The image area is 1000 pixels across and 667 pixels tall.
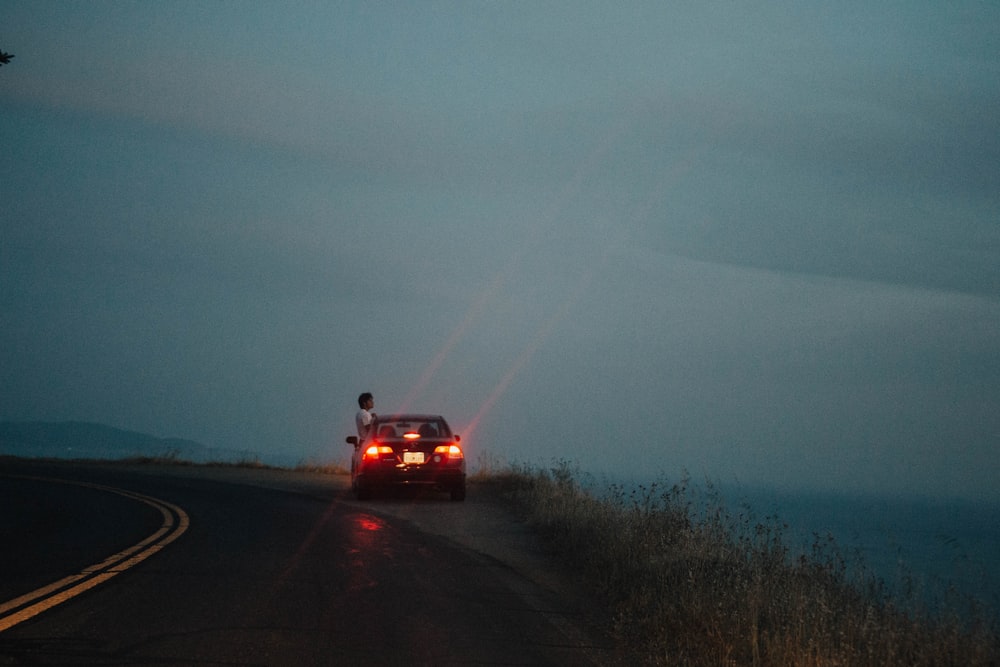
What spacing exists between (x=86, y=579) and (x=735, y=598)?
6.00 meters

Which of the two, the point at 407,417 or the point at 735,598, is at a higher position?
the point at 407,417

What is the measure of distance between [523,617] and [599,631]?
2.25ft

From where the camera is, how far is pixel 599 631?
8.05 metres

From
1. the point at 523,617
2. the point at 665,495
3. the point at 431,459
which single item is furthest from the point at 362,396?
the point at 523,617

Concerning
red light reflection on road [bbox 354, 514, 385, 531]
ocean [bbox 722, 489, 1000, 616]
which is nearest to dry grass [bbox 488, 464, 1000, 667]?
ocean [bbox 722, 489, 1000, 616]

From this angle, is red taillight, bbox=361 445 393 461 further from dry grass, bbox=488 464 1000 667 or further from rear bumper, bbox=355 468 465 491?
dry grass, bbox=488 464 1000 667

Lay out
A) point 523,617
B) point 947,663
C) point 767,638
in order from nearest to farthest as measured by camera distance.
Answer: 1. point 947,663
2. point 767,638
3. point 523,617

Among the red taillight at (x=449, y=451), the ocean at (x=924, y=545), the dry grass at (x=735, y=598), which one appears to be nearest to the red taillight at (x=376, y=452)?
the red taillight at (x=449, y=451)

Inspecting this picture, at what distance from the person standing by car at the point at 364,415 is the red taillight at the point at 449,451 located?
167 cm

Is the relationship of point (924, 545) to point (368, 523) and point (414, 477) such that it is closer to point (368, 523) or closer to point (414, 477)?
point (368, 523)

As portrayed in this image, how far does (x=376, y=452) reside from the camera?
Answer: 1908cm

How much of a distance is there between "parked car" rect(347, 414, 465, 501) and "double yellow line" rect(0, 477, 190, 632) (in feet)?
13.9

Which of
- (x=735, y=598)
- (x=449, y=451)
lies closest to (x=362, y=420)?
(x=449, y=451)

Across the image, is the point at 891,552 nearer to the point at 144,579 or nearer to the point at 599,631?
the point at 599,631
